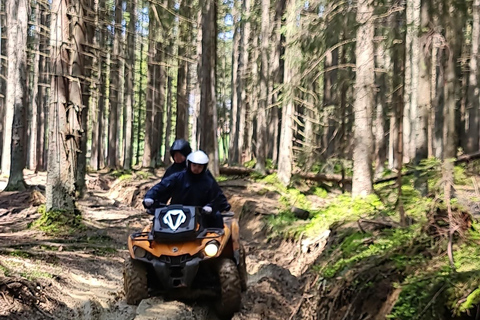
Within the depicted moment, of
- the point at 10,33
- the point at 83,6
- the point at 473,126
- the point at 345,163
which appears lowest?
the point at 345,163

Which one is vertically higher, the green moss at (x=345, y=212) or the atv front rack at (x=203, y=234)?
the atv front rack at (x=203, y=234)

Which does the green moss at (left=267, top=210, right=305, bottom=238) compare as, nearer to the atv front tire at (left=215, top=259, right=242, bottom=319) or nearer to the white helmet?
the white helmet

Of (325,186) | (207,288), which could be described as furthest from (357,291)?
(325,186)

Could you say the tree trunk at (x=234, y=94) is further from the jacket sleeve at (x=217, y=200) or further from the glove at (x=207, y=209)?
the glove at (x=207, y=209)

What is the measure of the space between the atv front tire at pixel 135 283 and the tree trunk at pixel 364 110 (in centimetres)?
685

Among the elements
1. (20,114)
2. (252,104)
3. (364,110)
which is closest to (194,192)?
(364,110)

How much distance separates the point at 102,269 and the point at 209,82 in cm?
1151

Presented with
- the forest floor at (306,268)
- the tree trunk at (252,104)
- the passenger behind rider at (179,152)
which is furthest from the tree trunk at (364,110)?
the tree trunk at (252,104)

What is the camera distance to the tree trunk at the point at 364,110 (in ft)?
36.3

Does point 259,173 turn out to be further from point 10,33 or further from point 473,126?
point 10,33

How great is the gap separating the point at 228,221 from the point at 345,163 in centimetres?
Result: 828

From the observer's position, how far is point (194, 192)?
6172 mm

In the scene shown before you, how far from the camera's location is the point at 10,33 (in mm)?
24234

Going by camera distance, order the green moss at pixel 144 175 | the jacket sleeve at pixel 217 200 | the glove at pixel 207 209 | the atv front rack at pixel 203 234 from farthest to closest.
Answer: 1. the green moss at pixel 144 175
2. the jacket sleeve at pixel 217 200
3. the glove at pixel 207 209
4. the atv front rack at pixel 203 234
